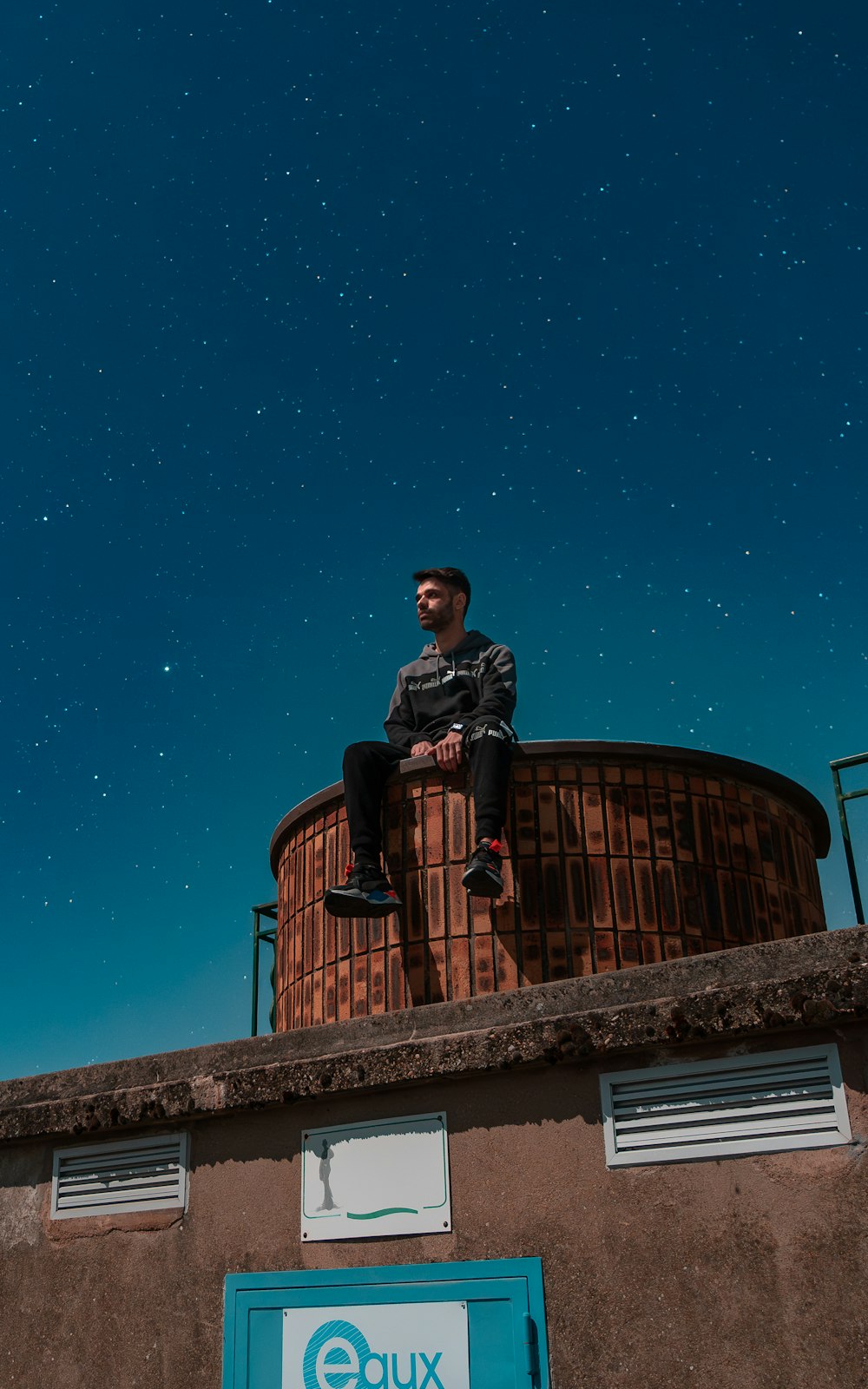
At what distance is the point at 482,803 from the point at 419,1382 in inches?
72.0

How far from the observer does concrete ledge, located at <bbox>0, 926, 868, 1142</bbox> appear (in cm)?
265

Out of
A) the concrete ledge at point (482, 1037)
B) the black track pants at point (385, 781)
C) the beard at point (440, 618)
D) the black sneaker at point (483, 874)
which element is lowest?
the concrete ledge at point (482, 1037)

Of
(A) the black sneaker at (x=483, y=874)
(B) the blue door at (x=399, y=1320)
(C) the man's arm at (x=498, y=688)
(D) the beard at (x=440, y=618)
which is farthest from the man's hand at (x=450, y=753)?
(B) the blue door at (x=399, y=1320)

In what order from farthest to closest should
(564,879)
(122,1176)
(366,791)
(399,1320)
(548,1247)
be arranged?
(366,791) → (564,879) → (122,1176) → (399,1320) → (548,1247)

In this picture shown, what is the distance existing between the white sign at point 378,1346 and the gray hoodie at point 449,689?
216 cm

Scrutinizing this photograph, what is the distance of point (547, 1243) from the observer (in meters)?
2.82

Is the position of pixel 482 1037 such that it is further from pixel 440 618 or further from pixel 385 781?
pixel 440 618

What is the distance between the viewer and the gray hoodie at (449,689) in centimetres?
467

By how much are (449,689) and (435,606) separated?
1.44 feet

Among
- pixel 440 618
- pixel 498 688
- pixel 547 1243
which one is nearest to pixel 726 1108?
pixel 547 1243

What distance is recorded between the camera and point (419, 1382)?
285 cm

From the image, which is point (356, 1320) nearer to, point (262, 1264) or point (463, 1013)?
point (262, 1264)

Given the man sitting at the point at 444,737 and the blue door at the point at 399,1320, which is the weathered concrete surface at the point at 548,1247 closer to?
the blue door at the point at 399,1320

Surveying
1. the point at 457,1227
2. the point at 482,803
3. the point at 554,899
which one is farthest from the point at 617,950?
the point at 457,1227
